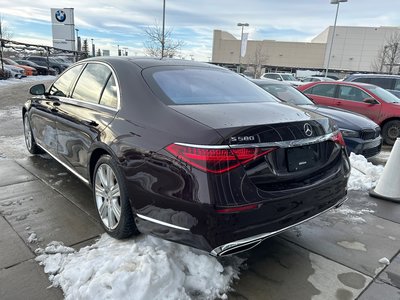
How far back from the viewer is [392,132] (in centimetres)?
839

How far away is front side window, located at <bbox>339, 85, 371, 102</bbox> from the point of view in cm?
850

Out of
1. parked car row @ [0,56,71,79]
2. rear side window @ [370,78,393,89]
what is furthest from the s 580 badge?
parked car row @ [0,56,71,79]

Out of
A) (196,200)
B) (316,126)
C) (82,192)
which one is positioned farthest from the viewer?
(82,192)

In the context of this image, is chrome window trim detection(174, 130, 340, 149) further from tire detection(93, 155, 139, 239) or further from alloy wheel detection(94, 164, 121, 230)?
alloy wheel detection(94, 164, 121, 230)

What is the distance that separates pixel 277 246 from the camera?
10.4 ft

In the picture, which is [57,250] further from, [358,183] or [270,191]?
[358,183]

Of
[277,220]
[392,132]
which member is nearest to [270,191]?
[277,220]

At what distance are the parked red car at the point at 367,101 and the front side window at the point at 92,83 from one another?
681 centimetres

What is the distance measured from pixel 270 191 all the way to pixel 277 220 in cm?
23

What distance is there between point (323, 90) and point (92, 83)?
23.3 ft

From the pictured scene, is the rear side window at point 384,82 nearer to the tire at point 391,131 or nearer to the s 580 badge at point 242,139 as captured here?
the tire at point 391,131

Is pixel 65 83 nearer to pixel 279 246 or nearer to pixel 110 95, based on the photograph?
pixel 110 95

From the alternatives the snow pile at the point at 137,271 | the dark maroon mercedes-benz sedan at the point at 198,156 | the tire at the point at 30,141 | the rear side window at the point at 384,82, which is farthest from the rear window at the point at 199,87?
the rear side window at the point at 384,82

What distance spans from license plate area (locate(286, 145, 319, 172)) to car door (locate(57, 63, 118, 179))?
1531mm
